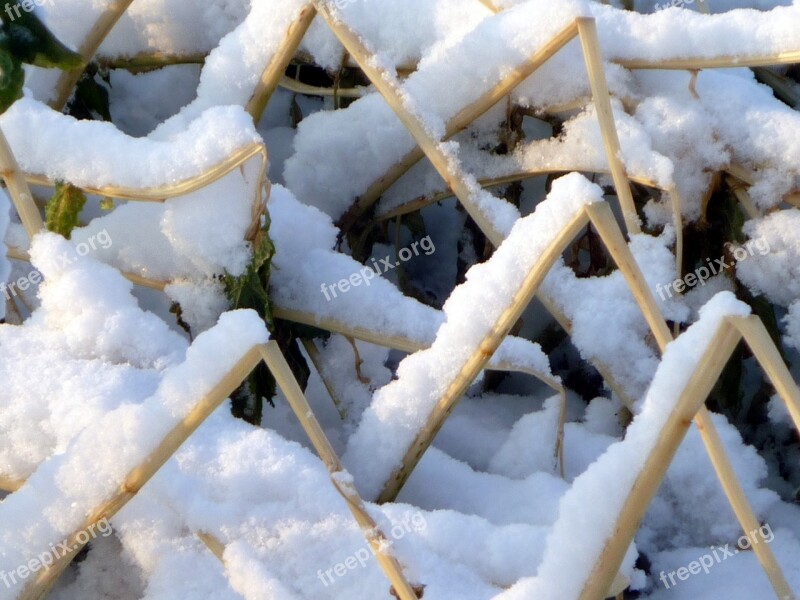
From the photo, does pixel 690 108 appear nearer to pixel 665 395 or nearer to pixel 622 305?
pixel 622 305

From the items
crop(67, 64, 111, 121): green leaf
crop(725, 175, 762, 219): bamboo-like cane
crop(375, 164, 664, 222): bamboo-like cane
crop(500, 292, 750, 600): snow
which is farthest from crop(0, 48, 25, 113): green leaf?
crop(725, 175, 762, 219): bamboo-like cane

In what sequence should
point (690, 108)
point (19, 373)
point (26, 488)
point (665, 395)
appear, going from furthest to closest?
1. point (690, 108)
2. point (19, 373)
3. point (26, 488)
4. point (665, 395)

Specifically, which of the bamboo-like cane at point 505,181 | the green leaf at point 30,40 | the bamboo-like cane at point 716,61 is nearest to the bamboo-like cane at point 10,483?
the green leaf at point 30,40

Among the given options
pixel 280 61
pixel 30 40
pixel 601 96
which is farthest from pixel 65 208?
pixel 601 96

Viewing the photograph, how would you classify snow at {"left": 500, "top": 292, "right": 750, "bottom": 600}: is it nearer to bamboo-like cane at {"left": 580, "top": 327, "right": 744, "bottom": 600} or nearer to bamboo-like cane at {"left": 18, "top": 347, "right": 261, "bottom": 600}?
bamboo-like cane at {"left": 580, "top": 327, "right": 744, "bottom": 600}

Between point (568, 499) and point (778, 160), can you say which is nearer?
point (568, 499)

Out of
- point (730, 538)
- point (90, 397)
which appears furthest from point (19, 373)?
point (730, 538)

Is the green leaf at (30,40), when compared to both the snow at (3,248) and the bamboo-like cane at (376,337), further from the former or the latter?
the bamboo-like cane at (376,337)
